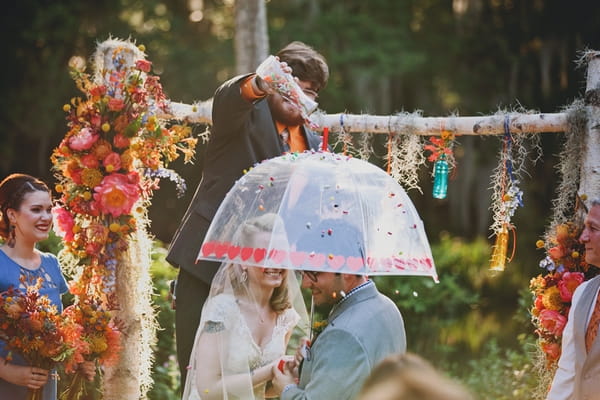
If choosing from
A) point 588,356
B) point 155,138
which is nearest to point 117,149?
point 155,138

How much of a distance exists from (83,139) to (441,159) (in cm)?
190

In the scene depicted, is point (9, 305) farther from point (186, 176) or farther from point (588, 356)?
point (186, 176)

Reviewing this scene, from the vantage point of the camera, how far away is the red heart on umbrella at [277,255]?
9.11 ft

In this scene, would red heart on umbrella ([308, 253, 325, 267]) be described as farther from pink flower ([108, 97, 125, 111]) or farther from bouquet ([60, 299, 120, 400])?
pink flower ([108, 97, 125, 111])

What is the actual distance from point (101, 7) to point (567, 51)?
8342 millimetres

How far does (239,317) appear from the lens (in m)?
3.28

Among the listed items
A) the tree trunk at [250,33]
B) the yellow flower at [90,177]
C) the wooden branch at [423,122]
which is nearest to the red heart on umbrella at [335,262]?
the wooden branch at [423,122]

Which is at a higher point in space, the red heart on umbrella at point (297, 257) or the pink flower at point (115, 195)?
the red heart on umbrella at point (297, 257)

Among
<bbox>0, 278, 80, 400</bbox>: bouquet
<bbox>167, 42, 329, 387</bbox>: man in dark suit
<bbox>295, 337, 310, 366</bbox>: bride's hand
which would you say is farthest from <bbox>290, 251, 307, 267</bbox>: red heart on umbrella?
<bbox>0, 278, 80, 400</bbox>: bouquet

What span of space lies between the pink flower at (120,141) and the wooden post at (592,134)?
7.85 feet

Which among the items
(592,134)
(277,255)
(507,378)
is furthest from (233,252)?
(507,378)

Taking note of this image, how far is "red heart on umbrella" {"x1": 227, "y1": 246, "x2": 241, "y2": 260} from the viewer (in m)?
3.02

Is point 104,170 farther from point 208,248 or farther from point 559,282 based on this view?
point 559,282

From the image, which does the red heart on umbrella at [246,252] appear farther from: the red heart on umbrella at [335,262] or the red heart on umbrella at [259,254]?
the red heart on umbrella at [335,262]
